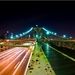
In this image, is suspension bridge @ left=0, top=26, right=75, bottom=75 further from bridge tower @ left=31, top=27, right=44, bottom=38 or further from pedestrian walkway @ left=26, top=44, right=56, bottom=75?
bridge tower @ left=31, top=27, right=44, bottom=38

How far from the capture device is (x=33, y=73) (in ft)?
33.7

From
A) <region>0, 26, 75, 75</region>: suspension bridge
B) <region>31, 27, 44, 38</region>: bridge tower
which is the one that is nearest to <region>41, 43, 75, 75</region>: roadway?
<region>0, 26, 75, 75</region>: suspension bridge

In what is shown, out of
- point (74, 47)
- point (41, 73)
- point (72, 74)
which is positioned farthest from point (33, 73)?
point (74, 47)

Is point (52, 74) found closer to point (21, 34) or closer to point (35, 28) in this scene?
point (21, 34)

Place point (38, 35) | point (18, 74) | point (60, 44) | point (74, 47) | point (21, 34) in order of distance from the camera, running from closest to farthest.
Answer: point (18, 74) < point (74, 47) < point (60, 44) < point (21, 34) < point (38, 35)

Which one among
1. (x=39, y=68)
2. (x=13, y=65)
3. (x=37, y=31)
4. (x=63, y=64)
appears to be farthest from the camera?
(x=37, y=31)

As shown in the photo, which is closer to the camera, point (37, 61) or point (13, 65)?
point (13, 65)

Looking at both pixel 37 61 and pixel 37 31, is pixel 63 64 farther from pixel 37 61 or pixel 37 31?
pixel 37 31

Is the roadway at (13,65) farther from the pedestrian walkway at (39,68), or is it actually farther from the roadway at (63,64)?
the roadway at (63,64)

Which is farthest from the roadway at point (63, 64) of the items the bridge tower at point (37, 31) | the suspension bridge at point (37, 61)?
the bridge tower at point (37, 31)

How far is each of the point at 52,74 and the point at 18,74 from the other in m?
1.69

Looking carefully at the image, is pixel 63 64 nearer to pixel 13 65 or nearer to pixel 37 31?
pixel 13 65

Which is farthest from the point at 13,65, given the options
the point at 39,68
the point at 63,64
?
the point at 63,64

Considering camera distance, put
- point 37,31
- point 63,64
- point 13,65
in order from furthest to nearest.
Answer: point 37,31
point 63,64
point 13,65
